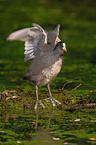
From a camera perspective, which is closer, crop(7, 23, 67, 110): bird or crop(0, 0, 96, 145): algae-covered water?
crop(0, 0, 96, 145): algae-covered water

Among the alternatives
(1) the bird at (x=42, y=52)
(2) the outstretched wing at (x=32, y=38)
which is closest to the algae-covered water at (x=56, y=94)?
(1) the bird at (x=42, y=52)

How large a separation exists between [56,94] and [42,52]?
101cm

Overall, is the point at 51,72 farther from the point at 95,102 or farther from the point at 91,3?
the point at 91,3

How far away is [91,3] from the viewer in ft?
66.9

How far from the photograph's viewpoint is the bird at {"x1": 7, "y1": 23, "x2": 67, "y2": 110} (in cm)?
647

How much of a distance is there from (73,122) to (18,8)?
14.3 meters

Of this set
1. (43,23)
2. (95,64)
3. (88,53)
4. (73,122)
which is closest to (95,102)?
(73,122)

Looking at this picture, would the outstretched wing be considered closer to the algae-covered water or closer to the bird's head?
the bird's head

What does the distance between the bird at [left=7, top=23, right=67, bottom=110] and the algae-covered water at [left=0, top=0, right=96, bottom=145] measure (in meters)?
0.38

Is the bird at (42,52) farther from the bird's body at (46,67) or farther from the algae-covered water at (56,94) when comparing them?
the algae-covered water at (56,94)

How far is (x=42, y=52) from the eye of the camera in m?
6.63

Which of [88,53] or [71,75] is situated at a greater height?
[88,53]

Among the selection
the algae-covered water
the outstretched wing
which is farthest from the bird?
the algae-covered water

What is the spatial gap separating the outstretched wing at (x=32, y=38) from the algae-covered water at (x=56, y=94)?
33.0 inches
